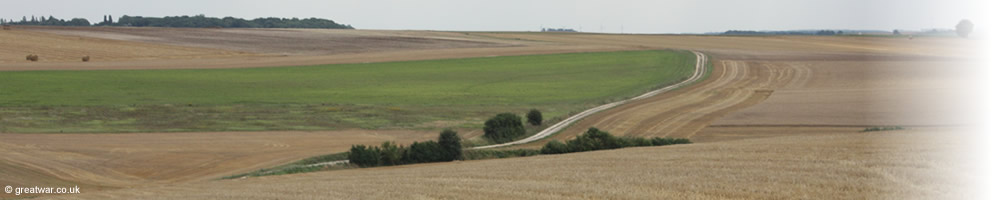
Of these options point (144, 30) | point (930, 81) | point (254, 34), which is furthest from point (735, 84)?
point (144, 30)

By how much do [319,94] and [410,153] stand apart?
24.5 metres

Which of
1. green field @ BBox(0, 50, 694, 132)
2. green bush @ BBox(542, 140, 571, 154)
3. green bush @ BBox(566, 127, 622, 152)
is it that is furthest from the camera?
green field @ BBox(0, 50, 694, 132)

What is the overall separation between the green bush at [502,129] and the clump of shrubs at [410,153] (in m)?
5.71

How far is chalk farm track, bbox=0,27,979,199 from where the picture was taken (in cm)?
1433

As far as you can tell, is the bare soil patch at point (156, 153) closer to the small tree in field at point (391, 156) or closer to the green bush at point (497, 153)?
the small tree in field at point (391, 156)

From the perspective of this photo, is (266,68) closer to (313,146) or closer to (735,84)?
(735,84)

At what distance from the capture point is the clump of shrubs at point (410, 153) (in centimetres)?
2678

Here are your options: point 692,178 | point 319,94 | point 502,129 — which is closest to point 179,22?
point 319,94

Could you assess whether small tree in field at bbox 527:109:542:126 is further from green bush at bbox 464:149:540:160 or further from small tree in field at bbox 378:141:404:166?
small tree in field at bbox 378:141:404:166

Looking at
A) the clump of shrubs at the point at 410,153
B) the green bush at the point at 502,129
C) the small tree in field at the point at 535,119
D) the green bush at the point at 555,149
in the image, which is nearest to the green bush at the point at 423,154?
the clump of shrubs at the point at 410,153

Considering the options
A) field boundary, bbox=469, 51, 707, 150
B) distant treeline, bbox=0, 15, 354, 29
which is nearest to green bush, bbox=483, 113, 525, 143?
field boundary, bbox=469, 51, 707, 150

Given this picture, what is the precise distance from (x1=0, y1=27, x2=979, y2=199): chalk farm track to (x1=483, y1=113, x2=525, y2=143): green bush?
4.53ft

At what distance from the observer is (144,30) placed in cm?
10700

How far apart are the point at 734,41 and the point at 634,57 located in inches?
1166
